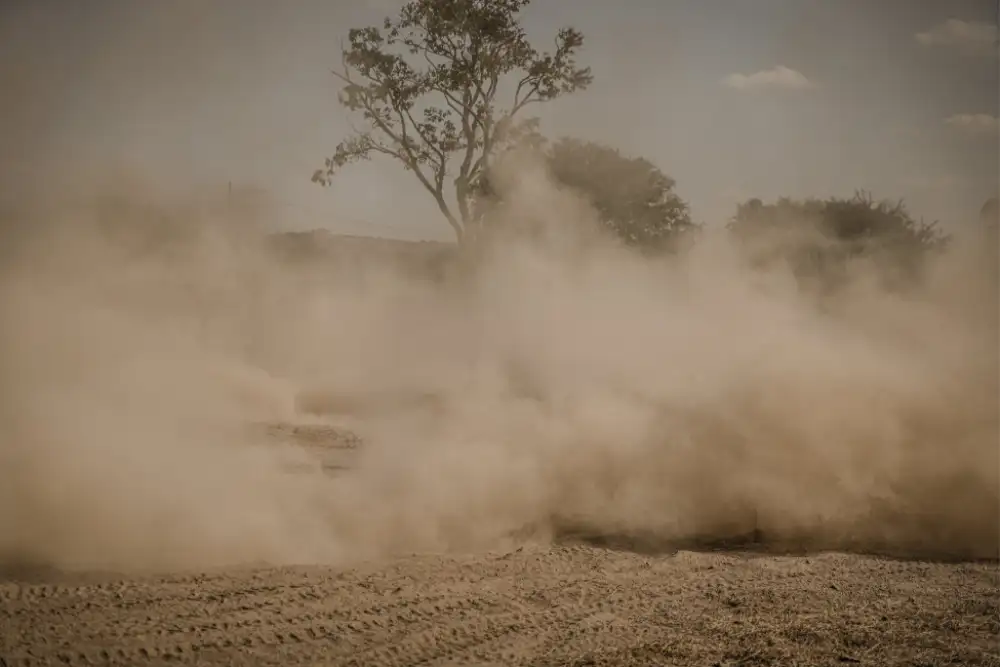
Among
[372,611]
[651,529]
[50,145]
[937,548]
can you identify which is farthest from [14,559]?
[937,548]

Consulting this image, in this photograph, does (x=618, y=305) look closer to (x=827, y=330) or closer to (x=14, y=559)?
(x=827, y=330)

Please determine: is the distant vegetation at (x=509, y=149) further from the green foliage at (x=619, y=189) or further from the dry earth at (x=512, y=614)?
the dry earth at (x=512, y=614)

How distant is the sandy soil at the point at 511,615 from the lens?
3514 millimetres

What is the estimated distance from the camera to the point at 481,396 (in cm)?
681

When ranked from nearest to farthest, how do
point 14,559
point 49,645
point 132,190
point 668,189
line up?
1. point 49,645
2. point 14,559
3. point 132,190
4. point 668,189

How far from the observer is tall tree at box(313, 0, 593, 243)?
7.43 meters

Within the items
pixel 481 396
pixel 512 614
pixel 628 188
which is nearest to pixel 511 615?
pixel 512 614

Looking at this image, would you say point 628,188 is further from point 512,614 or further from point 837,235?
point 512,614

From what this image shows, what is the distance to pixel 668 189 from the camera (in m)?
8.73

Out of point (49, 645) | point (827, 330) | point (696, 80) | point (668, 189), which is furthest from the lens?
point (668, 189)

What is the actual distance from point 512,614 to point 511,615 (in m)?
0.01

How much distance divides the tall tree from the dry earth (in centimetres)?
428

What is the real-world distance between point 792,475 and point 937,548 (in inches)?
43.0

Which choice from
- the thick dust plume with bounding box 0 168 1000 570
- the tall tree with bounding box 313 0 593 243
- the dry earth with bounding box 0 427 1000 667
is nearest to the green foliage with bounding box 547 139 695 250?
the thick dust plume with bounding box 0 168 1000 570
